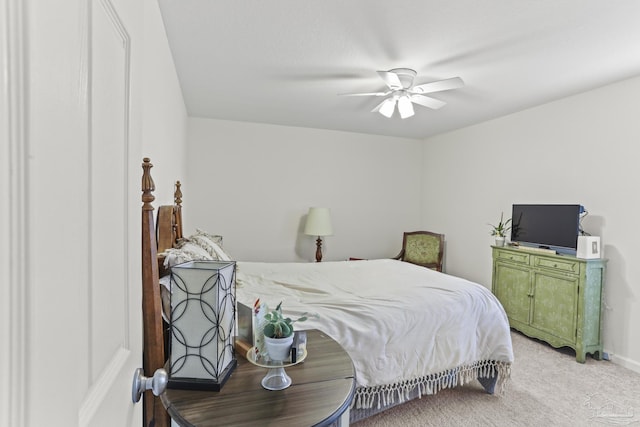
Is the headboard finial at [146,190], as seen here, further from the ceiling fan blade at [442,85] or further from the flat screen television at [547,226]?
the flat screen television at [547,226]

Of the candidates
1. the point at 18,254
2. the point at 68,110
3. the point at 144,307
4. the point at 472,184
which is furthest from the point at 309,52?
the point at 472,184

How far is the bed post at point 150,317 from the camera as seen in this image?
1.13 m

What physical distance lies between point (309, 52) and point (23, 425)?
2535 mm

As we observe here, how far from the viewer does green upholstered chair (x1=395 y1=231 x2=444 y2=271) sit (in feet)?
15.4

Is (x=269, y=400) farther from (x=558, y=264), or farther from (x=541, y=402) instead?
(x=558, y=264)

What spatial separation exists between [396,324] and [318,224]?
2659 mm

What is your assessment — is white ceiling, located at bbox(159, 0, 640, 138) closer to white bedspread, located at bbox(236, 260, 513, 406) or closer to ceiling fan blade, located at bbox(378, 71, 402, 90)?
ceiling fan blade, located at bbox(378, 71, 402, 90)

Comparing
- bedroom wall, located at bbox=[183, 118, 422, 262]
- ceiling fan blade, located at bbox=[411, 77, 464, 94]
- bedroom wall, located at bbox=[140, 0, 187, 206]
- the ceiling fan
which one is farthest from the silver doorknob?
bedroom wall, located at bbox=[183, 118, 422, 262]

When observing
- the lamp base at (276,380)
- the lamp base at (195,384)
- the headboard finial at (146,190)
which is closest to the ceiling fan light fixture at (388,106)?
the headboard finial at (146,190)

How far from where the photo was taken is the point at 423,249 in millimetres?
4836

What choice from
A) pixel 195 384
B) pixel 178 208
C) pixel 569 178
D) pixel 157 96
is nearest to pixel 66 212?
pixel 195 384

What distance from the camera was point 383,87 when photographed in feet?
10.2

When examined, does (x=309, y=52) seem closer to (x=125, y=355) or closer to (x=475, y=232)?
(x=125, y=355)

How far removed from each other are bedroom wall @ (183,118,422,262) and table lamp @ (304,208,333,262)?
265 mm
